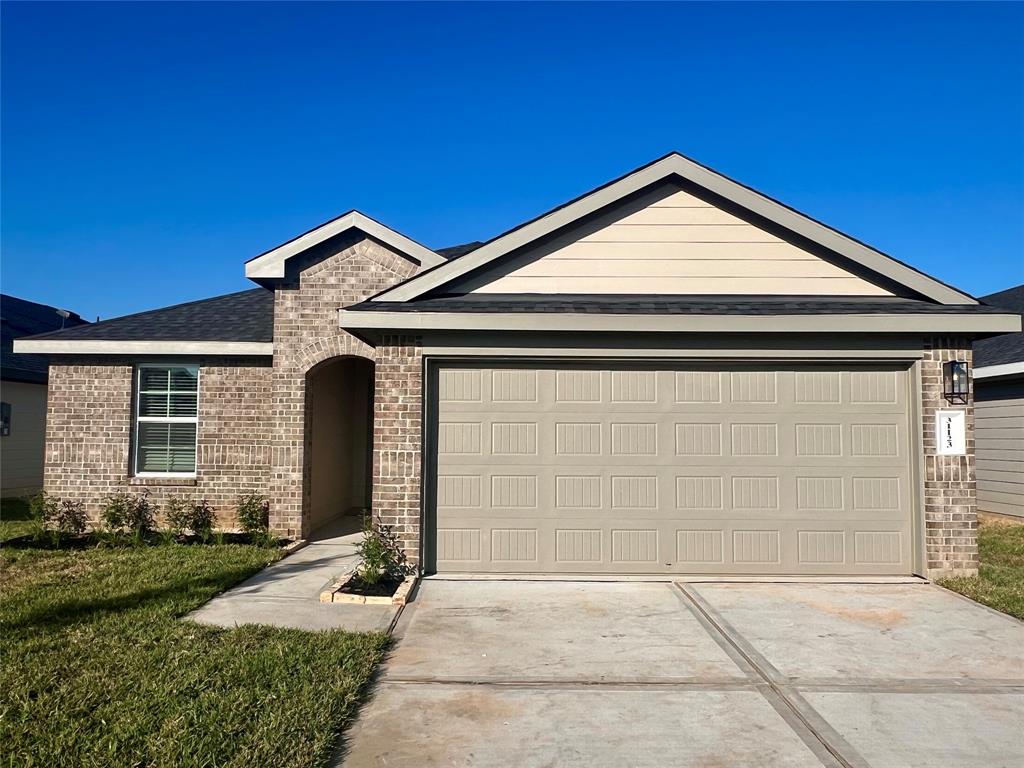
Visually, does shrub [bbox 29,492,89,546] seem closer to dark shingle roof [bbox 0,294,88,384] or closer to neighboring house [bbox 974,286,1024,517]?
dark shingle roof [bbox 0,294,88,384]

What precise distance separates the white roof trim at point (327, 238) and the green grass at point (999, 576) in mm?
7994

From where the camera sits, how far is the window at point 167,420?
10.9 m

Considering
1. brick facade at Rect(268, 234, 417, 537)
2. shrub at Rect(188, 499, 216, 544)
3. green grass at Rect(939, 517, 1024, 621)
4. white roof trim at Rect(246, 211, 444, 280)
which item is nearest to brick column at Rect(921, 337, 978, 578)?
green grass at Rect(939, 517, 1024, 621)

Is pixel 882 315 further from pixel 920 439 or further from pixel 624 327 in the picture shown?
pixel 624 327

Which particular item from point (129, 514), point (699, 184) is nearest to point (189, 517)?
point (129, 514)

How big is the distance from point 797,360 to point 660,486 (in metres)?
2.15

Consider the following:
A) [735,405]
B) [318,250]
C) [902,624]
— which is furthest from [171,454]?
[902,624]

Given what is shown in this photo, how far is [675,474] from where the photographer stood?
7871mm

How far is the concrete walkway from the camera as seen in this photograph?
236 inches

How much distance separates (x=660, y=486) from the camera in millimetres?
7859

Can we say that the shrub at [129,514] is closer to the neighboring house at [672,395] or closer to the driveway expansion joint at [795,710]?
the neighboring house at [672,395]

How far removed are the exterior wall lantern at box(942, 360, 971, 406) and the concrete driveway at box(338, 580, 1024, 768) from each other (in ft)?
7.14

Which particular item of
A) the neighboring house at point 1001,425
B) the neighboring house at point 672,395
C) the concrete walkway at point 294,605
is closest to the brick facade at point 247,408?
the concrete walkway at point 294,605

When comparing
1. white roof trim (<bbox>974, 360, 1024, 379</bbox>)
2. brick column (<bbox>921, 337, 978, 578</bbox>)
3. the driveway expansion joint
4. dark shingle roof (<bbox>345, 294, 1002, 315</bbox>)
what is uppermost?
dark shingle roof (<bbox>345, 294, 1002, 315</bbox>)
